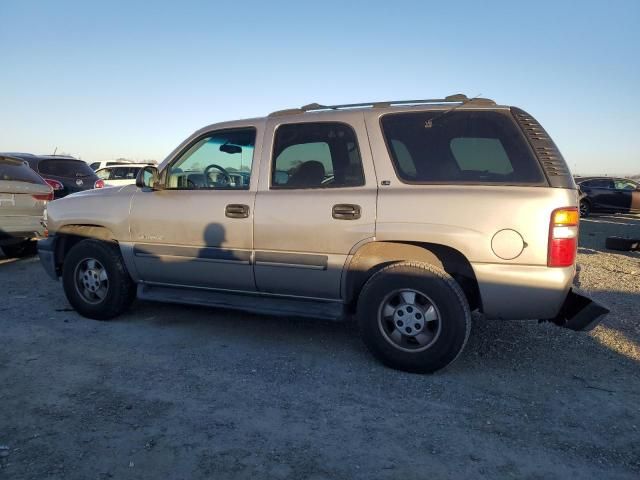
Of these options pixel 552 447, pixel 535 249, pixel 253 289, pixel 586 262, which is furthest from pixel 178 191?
pixel 586 262

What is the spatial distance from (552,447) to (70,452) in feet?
8.55

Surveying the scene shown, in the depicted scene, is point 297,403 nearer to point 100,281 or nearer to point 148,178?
point 148,178

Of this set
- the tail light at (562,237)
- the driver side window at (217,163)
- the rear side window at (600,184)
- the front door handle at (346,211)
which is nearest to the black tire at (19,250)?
the driver side window at (217,163)

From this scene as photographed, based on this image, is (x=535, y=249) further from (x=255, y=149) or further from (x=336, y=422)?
(x=255, y=149)

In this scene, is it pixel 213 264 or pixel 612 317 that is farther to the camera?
pixel 612 317

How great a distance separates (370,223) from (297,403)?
4.60ft

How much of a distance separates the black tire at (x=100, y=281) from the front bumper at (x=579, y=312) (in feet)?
12.6

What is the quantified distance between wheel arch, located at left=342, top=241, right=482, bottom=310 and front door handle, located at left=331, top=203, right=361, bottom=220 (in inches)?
9.6

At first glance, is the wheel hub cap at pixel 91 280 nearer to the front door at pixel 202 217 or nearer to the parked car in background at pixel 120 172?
the front door at pixel 202 217

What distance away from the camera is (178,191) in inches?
181

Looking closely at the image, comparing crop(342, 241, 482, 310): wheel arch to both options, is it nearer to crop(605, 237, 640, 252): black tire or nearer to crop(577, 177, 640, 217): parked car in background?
crop(605, 237, 640, 252): black tire

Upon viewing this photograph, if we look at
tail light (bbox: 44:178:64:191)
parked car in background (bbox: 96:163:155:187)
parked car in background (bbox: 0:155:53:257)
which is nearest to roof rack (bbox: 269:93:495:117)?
parked car in background (bbox: 0:155:53:257)

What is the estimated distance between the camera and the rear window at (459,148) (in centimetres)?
355

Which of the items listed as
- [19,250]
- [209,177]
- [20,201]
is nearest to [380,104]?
[209,177]
